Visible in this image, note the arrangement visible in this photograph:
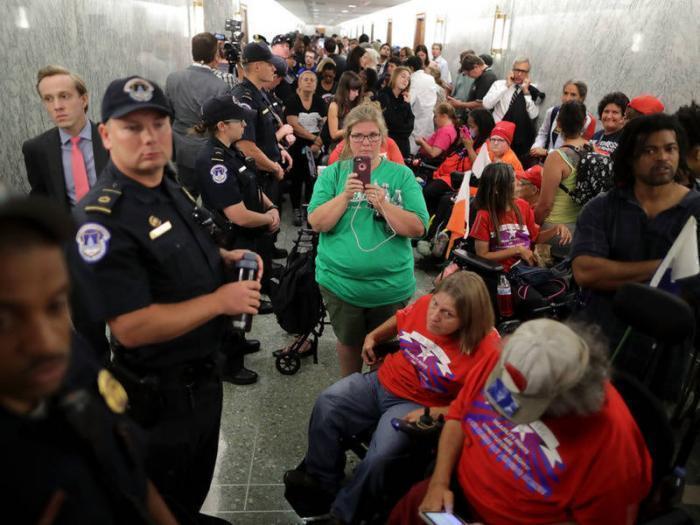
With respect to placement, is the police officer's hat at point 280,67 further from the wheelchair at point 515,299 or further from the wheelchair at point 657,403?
the wheelchair at point 657,403

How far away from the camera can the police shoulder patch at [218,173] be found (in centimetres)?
287

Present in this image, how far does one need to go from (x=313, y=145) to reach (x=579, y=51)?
128 inches

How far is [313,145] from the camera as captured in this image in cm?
596

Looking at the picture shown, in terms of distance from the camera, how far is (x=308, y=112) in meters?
6.07

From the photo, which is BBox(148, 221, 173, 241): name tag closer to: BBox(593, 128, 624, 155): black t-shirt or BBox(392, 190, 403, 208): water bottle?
BBox(392, 190, 403, 208): water bottle

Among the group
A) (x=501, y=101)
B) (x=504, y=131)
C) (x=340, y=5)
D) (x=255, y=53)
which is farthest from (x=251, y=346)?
(x=340, y=5)

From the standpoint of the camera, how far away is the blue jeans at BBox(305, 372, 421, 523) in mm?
1959

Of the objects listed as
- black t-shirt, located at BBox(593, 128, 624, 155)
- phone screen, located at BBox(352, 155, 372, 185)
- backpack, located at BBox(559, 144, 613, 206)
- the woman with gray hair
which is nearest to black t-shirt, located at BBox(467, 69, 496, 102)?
black t-shirt, located at BBox(593, 128, 624, 155)

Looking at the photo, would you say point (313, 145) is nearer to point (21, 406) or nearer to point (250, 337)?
point (250, 337)

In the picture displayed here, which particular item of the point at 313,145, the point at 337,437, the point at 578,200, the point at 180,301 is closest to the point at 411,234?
the point at 337,437

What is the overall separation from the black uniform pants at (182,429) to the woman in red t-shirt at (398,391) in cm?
55

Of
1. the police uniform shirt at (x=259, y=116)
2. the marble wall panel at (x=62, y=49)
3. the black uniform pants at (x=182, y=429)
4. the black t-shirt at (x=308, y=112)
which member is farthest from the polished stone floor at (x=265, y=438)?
the black t-shirt at (x=308, y=112)

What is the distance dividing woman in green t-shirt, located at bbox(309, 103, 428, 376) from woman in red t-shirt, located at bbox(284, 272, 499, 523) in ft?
0.91

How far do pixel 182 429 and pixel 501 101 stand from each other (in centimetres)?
568
